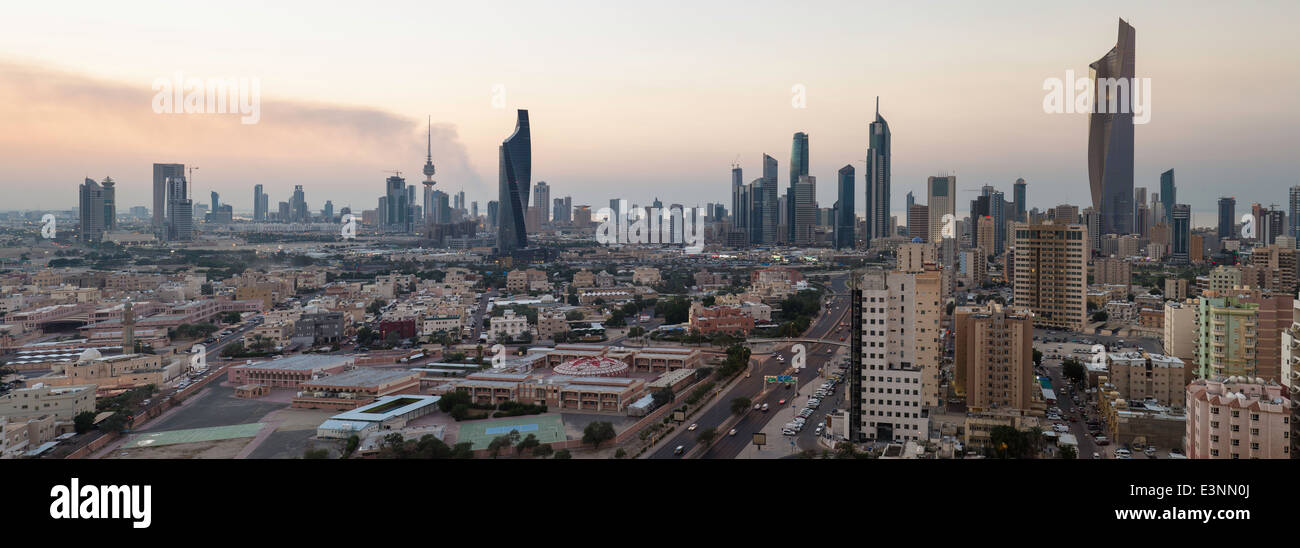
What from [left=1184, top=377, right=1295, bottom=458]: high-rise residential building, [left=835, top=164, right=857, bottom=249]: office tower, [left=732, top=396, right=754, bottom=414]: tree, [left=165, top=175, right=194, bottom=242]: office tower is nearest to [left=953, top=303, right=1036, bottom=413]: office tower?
[left=732, top=396, right=754, bottom=414]: tree

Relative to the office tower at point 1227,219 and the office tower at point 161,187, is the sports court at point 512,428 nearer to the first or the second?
the office tower at point 161,187

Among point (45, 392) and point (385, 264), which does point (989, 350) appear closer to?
point (45, 392)

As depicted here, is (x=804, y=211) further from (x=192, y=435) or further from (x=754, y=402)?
(x=192, y=435)

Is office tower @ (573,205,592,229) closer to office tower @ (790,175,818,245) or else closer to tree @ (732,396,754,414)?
office tower @ (790,175,818,245)

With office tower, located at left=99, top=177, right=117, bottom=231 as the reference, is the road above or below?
below
